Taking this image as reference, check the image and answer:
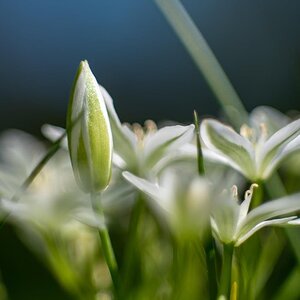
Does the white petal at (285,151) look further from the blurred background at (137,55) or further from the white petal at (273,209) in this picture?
the blurred background at (137,55)

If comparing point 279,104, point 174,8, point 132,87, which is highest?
point 174,8

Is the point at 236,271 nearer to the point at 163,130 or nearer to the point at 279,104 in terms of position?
the point at 163,130

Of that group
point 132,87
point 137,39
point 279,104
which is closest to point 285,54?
point 279,104

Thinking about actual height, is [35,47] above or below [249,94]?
above

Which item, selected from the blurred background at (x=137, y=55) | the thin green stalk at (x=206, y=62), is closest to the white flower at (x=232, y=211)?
the thin green stalk at (x=206, y=62)

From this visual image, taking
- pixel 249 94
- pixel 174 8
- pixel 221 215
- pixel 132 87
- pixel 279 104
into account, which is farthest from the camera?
pixel 132 87

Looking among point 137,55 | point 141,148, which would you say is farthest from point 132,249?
point 137,55

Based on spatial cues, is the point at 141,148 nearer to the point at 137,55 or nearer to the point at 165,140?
the point at 165,140
